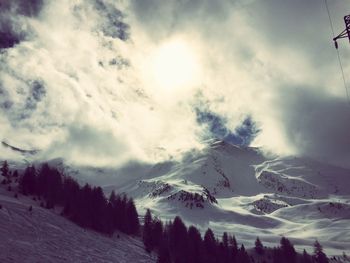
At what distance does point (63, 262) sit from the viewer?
55.6 m

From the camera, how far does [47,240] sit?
62.7 meters

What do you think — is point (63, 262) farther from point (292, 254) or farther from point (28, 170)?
point (292, 254)

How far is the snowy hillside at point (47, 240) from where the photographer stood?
54.6 m

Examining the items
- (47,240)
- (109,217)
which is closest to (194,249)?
(109,217)

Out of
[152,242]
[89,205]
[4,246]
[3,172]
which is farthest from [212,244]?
[4,246]

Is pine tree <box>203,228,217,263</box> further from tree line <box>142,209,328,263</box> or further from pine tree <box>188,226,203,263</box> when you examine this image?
pine tree <box>188,226,203,263</box>

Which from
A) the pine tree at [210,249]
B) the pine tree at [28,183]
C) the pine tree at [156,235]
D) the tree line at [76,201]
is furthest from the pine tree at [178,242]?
the pine tree at [28,183]

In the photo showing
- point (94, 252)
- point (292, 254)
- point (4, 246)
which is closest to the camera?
point (4, 246)

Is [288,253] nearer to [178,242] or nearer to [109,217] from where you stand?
[178,242]

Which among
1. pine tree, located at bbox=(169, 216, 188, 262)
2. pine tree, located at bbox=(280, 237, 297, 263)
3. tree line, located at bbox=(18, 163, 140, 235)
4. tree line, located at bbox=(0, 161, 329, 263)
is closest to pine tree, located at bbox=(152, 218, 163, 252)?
tree line, located at bbox=(0, 161, 329, 263)

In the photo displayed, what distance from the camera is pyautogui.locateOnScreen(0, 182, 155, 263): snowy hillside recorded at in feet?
179

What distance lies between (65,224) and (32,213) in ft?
23.6

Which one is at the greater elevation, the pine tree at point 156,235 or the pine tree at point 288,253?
the pine tree at point 288,253

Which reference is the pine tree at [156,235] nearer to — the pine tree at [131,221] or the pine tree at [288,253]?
the pine tree at [131,221]
